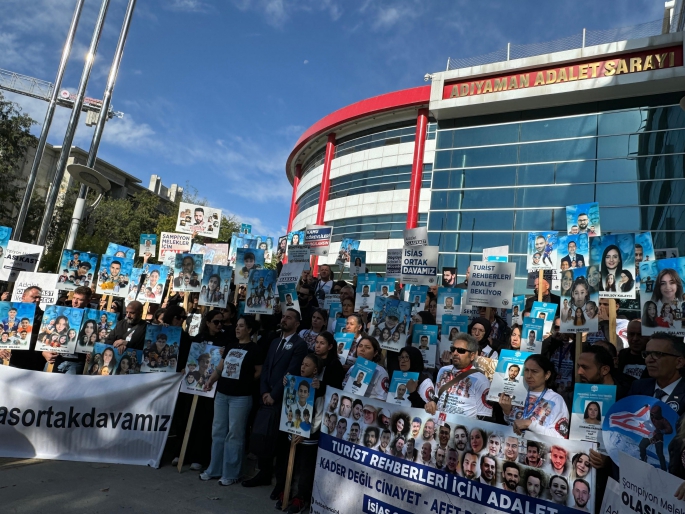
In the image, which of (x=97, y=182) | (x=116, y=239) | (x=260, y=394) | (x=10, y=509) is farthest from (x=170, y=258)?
(x=116, y=239)

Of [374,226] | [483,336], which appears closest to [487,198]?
[374,226]

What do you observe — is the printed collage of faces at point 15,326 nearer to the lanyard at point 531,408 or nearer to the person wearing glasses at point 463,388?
the person wearing glasses at point 463,388

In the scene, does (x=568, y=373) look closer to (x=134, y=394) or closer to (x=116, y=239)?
(x=134, y=394)

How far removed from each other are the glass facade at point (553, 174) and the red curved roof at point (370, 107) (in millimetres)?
2466

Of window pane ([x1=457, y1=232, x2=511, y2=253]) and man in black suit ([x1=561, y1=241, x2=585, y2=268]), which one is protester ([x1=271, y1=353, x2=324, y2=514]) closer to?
man in black suit ([x1=561, y1=241, x2=585, y2=268])

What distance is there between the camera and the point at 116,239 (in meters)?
38.8

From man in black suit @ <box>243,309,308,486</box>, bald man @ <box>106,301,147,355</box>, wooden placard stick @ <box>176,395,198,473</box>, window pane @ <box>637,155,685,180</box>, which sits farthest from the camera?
window pane @ <box>637,155,685,180</box>

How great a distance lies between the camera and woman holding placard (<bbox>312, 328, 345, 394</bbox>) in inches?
202

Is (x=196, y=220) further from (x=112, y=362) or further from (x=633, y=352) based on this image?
(x=633, y=352)

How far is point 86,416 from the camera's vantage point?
5.92 metres

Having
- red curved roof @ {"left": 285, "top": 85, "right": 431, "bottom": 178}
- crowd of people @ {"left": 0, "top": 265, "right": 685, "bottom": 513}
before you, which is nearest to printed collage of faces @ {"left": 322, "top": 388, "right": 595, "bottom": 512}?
crowd of people @ {"left": 0, "top": 265, "right": 685, "bottom": 513}

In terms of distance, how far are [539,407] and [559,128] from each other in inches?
689

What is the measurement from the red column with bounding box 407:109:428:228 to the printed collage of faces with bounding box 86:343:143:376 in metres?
18.2

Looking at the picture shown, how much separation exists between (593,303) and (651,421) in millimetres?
2330
